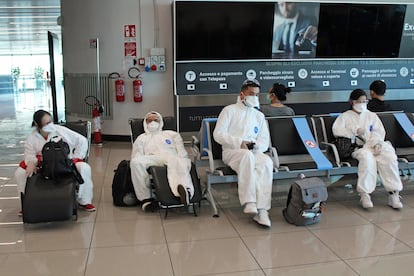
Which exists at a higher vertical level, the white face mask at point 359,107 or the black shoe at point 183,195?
the white face mask at point 359,107

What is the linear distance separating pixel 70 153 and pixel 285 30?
430cm

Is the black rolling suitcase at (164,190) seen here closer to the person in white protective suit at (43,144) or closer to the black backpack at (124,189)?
the black backpack at (124,189)

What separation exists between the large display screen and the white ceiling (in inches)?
239

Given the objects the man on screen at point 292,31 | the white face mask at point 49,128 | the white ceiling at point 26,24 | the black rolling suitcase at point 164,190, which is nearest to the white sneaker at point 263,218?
the black rolling suitcase at point 164,190

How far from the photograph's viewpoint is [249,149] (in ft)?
12.3

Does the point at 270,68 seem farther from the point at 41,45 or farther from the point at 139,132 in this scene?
the point at 41,45

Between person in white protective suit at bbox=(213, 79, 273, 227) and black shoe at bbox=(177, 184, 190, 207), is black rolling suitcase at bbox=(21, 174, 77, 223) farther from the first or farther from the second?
person in white protective suit at bbox=(213, 79, 273, 227)

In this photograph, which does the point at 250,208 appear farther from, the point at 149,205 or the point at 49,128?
the point at 49,128

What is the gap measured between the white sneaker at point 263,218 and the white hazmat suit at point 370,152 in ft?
3.47

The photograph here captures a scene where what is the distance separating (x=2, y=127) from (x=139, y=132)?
249 inches

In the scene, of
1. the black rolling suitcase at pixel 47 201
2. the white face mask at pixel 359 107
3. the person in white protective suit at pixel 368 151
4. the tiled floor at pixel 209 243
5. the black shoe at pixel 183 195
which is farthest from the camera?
the white face mask at pixel 359 107

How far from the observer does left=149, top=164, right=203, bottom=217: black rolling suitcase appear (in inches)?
141

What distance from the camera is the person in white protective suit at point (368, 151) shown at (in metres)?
3.89

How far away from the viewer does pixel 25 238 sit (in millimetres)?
3223
